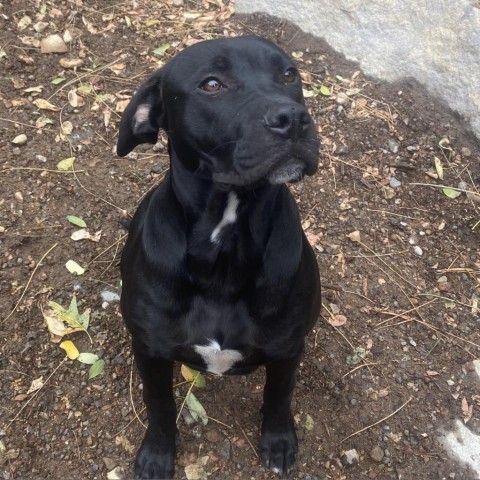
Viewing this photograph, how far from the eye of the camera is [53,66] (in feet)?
15.3

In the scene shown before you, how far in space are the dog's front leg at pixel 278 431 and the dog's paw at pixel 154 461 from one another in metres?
0.48

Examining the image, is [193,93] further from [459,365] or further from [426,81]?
[426,81]

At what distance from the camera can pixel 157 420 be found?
2934mm

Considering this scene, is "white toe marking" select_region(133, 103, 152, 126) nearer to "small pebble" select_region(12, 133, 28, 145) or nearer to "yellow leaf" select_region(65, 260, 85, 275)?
"yellow leaf" select_region(65, 260, 85, 275)

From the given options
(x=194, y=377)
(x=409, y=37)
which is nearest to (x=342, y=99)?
(x=409, y=37)

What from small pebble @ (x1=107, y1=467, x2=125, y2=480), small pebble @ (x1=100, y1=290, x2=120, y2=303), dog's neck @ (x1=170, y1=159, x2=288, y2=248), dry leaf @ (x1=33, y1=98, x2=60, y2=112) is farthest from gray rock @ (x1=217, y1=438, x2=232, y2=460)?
dry leaf @ (x1=33, y1=98, x2=60, y2=112)

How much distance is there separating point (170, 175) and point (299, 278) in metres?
0.68

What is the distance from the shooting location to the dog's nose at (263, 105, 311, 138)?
196cm

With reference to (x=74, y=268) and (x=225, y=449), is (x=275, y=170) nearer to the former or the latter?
(x=225, y=449)

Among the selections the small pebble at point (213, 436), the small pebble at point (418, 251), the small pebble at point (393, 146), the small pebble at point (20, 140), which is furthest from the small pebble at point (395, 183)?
the small pebble at point (20, 140)

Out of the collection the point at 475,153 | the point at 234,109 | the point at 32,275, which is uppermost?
the point at 234,109

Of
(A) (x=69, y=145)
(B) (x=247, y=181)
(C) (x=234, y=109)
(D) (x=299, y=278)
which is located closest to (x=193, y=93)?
(C) (x=234, y=109)

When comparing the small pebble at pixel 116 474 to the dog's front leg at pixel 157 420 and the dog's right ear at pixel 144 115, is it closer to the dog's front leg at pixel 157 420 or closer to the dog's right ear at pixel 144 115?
the dog's front leg at pixel 157 420

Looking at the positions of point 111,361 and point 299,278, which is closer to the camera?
point 299,278
